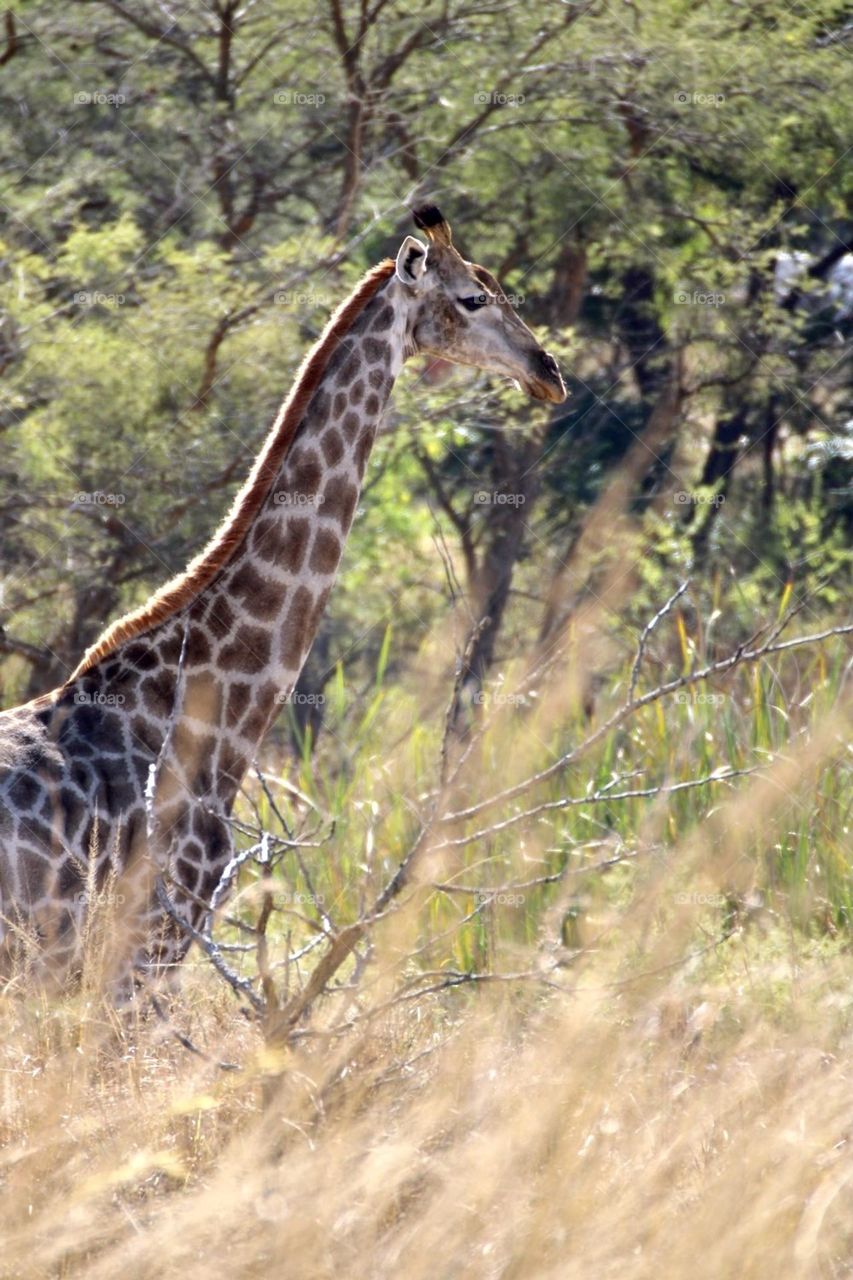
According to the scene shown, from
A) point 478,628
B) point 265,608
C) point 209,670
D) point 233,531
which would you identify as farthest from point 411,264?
point 478,628

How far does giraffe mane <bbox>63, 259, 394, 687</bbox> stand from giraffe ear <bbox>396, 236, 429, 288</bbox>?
0.32 m

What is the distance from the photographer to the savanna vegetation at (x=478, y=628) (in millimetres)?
3736

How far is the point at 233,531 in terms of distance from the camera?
5.31 meters

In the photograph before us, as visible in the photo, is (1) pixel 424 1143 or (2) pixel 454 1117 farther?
(2) pixel 454 1117

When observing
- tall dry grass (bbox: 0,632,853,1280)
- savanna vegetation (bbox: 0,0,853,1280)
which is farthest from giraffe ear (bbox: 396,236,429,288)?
tall dry grass (bbox: 0,632,853,1280)

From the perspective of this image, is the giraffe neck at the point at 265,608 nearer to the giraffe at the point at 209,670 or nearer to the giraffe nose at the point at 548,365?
the giraffe at the point at 209,670

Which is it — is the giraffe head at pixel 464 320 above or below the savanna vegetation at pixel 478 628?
above

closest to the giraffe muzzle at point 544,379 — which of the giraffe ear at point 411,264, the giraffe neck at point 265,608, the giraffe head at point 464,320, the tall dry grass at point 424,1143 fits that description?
the giraffe head at point 464,320

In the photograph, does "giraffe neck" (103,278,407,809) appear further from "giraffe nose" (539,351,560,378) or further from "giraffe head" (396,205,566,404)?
"giraffe nose" (539,351,560,378)

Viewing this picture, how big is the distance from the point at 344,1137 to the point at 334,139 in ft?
29.7

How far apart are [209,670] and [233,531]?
1.50 feet

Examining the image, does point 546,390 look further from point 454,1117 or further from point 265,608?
point 454,1117

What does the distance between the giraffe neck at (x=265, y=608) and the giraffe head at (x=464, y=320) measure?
41cm

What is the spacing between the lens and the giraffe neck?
523 cm
